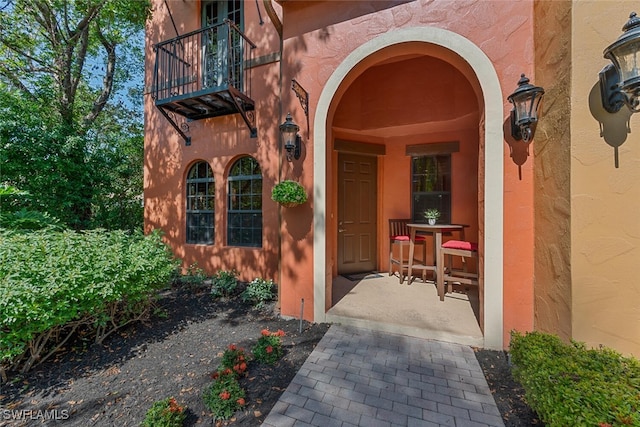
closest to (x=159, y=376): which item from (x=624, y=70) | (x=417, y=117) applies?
(x=624, y=70)

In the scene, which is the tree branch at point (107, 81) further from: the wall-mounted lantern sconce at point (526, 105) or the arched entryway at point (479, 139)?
the wall-mounted lantern sconce at point (526, 105)

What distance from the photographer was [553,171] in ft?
7.41

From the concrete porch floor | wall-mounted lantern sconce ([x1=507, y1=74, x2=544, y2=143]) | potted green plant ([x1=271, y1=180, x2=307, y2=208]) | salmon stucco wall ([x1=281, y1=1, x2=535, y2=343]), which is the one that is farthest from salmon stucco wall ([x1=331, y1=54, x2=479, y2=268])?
wall-mounted lantern sconce ([x1=507, y1=74, x2=544, y2=143])

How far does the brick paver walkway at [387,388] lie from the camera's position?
1.89 m

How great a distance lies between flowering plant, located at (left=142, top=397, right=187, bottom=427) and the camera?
5.53 feet

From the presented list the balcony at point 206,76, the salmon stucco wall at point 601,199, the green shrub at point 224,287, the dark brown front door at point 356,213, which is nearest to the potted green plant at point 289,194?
the dark brown front door at point 356,213

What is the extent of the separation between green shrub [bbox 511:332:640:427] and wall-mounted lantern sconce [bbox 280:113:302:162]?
10.4 feet

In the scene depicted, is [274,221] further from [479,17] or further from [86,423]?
[479,17]

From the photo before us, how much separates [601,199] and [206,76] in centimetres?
663

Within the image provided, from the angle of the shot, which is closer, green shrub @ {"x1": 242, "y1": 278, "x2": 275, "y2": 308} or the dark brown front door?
green shrub @ {"x1": 242, "y1": 278, "x2": 275, "y2": 308}

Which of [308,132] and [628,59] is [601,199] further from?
[308,132]

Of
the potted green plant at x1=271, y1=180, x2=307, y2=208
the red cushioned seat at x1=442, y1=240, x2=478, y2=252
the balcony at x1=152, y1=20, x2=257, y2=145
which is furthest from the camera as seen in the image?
the balcony at x1=152, y1=20, x2=257, y2=145

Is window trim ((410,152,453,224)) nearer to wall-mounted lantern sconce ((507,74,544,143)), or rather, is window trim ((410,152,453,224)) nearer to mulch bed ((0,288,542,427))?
wall-mounted lantern sconce ((507,74,544,143))

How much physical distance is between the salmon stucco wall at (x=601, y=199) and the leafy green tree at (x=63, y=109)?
7.64 meters
